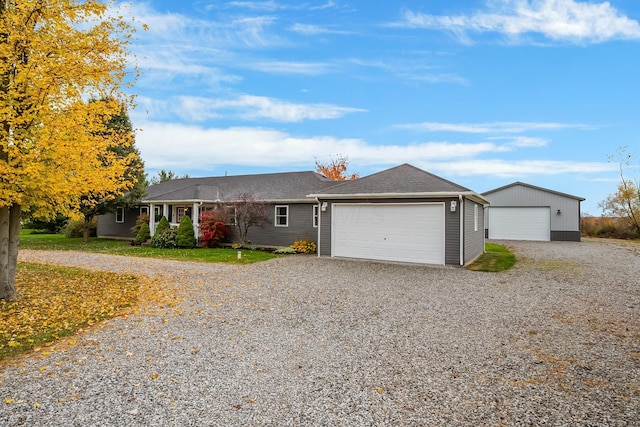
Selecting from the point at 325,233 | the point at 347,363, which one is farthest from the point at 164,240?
the point at 347,363

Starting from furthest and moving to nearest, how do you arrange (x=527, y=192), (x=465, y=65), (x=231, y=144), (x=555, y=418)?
(x=527, y=192) → (x=231, y=144) → (x=465, y=65) → (x=555, y=418)

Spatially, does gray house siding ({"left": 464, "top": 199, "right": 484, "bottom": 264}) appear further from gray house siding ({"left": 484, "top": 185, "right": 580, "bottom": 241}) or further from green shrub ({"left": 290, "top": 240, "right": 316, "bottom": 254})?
gray house siding ({"left": 484, "top": 185, "right": 580, "bottom": 241})

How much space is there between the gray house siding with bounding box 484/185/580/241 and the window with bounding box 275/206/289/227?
16.5m

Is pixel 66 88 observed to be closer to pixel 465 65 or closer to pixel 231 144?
pixel 465 65

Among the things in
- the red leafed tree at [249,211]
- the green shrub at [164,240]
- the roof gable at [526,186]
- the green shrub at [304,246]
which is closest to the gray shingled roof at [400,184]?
the green shrub at [304,246]

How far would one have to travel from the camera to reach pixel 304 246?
Answer: 17016 millimetres

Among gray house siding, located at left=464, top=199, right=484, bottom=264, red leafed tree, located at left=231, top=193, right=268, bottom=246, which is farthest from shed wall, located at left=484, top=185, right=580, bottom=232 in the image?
red leafed tree, located at left=231, top=193, right=268, bottom=246

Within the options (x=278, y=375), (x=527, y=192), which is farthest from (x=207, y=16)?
(x=527, y=192)

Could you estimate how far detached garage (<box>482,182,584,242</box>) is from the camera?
985 inches

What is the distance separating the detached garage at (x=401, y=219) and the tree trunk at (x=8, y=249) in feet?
31.3

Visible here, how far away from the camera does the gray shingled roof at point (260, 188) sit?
762 inches

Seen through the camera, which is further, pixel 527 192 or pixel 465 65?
pixel 527 192

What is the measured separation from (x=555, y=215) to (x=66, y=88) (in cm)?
2765

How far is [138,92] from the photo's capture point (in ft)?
29.5
